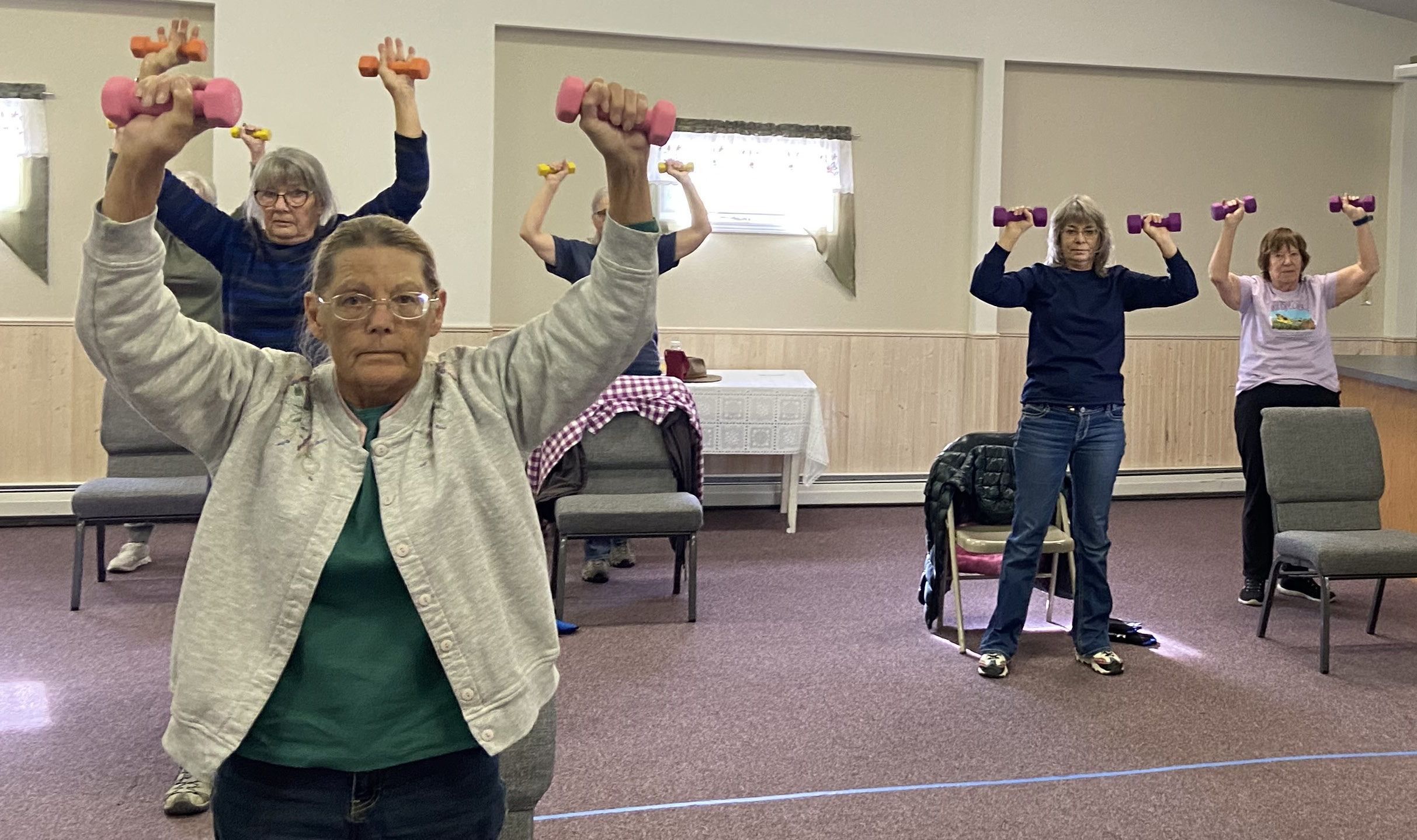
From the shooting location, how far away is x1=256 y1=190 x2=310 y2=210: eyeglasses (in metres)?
2.57

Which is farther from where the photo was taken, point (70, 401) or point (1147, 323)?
point (1147, 323)

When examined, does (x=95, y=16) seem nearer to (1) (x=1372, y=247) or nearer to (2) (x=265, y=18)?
(2) (x=265, y=18)

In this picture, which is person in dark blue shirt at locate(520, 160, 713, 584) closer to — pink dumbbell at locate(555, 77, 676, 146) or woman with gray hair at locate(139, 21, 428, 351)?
woman with gray hair at locate(139, 21, 428, 351)

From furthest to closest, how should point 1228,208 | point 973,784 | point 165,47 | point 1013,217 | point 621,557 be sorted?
point 621,557, point 1228,208, point 1013,217, point 973,784, point 165,47

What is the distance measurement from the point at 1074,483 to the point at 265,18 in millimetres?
4400

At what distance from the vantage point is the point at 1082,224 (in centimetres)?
365

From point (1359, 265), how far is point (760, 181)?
120 inches

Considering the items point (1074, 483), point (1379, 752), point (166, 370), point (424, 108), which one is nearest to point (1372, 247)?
point (1074, 483)

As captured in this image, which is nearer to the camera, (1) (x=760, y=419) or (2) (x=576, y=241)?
(2) (x=576, y=241)

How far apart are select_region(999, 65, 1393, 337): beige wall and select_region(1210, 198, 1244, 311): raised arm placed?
2350 mm

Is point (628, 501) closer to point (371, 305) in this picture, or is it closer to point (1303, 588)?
point (1303, 588)

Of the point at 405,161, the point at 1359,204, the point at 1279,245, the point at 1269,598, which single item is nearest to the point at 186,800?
the point at 405,161

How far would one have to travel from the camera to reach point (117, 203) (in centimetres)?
117

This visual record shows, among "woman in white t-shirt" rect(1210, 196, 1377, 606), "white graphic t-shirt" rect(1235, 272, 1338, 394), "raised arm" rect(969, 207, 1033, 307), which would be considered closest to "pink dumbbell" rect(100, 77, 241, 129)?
"raised arm" rect(969, 207, 1033, 307)
